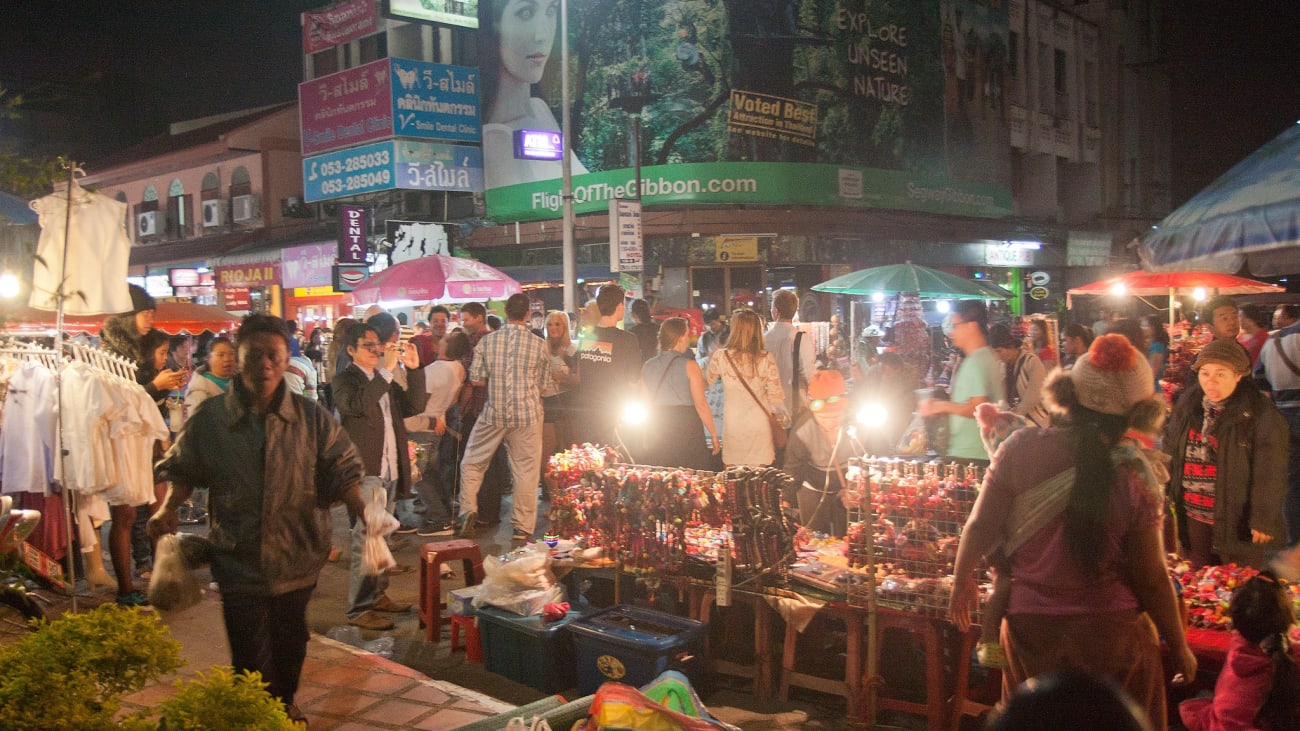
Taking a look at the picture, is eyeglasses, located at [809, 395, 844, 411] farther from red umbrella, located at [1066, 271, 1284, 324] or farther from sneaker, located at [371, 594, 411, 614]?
red umbrella, located at [1066, 271, 1284, 324]

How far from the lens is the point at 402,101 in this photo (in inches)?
936

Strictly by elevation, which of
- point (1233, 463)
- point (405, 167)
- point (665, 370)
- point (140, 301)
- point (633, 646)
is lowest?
point (633, 646)

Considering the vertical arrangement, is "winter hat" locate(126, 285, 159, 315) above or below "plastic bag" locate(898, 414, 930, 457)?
above

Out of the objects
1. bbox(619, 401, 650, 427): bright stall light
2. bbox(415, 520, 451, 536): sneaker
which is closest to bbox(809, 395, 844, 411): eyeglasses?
bbox(619, 401, 650, 427): bright stall light

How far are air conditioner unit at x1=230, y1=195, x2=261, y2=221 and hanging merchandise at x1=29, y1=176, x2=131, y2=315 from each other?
27699mm

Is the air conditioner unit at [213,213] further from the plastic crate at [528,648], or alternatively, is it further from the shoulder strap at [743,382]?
the plastic crate at [528,648]

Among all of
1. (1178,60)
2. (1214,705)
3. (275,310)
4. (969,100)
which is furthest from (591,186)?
(1178,60)

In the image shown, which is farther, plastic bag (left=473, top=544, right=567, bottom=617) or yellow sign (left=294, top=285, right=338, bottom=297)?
yellow sign (left=294, top=285, right=338, bottom=297)

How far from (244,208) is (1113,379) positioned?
3392 centimetres

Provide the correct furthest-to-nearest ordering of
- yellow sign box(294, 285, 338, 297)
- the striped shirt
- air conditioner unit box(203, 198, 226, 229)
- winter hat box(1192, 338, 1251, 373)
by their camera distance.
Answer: air conditioner unit box(203, 198, 226, 229)
yellow sign box(294, 285, 338, 297)
the striped shirt
winter hat box(1192, 338, 1251, 373)

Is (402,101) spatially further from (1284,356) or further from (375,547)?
(375,547)

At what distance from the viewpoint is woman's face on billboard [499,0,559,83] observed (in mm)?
23953

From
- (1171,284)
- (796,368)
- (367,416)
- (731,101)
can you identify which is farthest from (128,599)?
(731,101)

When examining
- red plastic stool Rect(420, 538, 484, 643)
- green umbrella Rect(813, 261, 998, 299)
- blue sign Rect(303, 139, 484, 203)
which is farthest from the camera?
blue sign Rect(303, 139, 484, 203)
